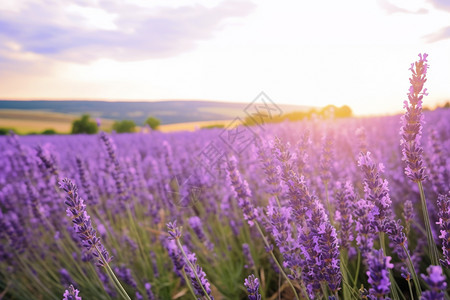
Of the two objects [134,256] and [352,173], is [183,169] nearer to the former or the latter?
[134,256]

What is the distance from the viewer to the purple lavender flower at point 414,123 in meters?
1.31

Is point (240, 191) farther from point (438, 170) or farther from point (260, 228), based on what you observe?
point (438, 170)

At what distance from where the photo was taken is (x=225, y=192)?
3.98 meters

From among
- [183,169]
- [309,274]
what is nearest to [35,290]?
[183,169]

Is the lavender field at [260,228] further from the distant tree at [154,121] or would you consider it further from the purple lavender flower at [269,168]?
the distant tree at [154,121]

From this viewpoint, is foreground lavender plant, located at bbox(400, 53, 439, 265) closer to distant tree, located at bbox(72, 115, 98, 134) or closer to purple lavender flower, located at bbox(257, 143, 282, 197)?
purple lavender flower, located at bbox(257, 143, 282, 197)

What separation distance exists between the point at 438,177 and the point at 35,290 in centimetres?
430

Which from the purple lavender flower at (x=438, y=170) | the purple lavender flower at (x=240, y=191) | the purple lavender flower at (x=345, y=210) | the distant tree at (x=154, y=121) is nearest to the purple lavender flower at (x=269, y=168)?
the purple lavender flower at (x=240, y=191)

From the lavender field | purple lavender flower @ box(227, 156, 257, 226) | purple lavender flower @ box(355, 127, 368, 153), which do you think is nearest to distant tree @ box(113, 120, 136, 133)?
the lavender field

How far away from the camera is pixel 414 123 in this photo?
1.34 meters

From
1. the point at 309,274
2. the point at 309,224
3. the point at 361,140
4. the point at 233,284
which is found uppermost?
the point at 361,140

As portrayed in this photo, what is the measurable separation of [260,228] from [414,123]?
1.80 m

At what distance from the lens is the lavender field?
50.4 inches

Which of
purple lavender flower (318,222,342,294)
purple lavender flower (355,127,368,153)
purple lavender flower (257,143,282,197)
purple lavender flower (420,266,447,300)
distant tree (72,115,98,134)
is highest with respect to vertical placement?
purple lavender flower (355,127,368,153)
